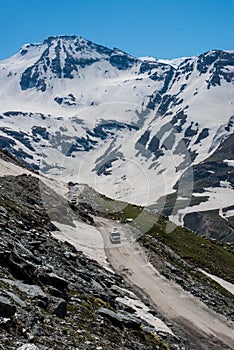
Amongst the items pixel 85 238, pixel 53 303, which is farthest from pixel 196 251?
pixel 53 303

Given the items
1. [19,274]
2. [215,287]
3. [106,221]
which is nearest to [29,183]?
[106,221]

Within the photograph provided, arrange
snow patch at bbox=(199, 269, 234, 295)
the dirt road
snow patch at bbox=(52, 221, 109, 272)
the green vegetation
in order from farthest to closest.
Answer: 1. the green vegetation
2. snow patch at bbox=(199, 269, 234, 295)
3. snow patch at bbox=(52, 221, 109, 272)
4. the dirt road

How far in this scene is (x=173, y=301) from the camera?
43656 mm

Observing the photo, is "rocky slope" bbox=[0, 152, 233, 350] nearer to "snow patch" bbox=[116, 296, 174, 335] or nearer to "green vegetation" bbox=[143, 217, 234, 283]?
"snow patch" bbox=[116, 296, 174, 335]

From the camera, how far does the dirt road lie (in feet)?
122

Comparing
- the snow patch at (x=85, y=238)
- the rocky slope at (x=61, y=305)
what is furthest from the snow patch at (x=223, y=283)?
the snow patch at (x=85, y=238)

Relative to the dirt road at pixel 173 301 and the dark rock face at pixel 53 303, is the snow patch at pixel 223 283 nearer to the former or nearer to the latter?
the dirt road at pixel 173 301

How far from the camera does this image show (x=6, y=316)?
17.6 meters

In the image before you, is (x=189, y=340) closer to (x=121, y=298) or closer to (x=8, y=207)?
(x=121, y=298)

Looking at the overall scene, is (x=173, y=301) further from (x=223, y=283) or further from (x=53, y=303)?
(x=53, y=303)

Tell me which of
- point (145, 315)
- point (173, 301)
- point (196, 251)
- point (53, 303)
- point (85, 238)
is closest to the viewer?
point (53, 303)

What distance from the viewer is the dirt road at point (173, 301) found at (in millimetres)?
37156

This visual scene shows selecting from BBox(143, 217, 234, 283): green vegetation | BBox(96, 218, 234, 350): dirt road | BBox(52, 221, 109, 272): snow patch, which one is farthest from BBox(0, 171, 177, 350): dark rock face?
BBox(143, 217, 234, 283): green vegetation

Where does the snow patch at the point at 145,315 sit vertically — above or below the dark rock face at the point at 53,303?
below
